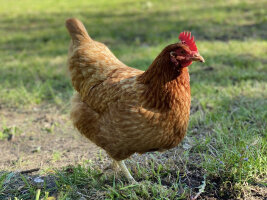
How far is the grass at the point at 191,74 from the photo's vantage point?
2.70m

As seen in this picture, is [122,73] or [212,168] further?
[122,73]

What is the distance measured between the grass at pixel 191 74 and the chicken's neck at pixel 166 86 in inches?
24.7

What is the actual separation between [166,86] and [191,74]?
2654mm

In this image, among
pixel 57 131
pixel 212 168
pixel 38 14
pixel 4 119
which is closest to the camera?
pixel 212 168

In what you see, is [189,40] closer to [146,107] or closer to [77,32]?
[146,107]

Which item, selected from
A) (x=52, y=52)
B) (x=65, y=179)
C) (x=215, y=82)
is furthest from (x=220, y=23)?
(x=65, y=179)

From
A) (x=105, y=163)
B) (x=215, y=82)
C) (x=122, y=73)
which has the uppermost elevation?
(x=122, y=73)

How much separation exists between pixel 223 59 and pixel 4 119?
3537 millimetres

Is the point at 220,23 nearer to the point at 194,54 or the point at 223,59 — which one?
the point at 223,59

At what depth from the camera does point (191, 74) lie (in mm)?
5109

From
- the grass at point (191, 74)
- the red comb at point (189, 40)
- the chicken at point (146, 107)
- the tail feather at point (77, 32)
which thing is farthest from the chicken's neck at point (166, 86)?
the tail feather at point (77, 32)

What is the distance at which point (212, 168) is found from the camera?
276 centimetres

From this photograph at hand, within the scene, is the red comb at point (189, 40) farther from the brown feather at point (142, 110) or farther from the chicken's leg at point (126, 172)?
the chicken's leg at point (126, 172)

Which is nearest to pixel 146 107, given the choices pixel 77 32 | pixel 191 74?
pixel 77 32
